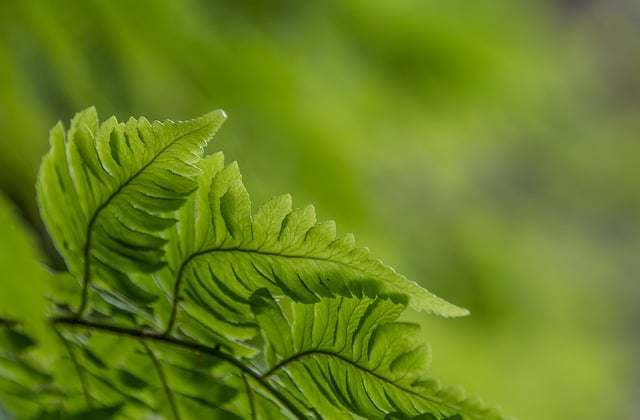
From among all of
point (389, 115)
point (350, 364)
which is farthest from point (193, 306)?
point (389, 115)

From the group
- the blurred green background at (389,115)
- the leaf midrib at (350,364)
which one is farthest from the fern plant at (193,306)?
the blurred green background at (389,115)

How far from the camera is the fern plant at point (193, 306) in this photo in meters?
0.57

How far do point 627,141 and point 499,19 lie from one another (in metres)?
2.41

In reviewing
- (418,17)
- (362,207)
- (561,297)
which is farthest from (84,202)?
(561,297)

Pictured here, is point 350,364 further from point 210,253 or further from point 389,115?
point 389,115

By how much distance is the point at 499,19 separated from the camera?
2609mm

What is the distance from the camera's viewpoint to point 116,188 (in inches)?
24.4

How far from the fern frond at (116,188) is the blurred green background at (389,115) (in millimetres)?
118

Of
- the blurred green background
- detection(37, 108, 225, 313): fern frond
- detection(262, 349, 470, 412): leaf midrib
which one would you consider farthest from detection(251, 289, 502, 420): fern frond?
the blurred green background

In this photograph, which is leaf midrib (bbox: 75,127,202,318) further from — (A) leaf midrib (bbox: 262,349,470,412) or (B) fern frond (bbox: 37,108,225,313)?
(A) leaf midrib (bbox: 262,349,470,412)

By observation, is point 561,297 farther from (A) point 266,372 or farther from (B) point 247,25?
(A) point 266,372

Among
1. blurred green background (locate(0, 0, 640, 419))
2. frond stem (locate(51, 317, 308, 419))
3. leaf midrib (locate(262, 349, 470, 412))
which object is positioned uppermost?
blurred green background (locate(0, 0, 640, 419))

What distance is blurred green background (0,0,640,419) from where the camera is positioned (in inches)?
66.1

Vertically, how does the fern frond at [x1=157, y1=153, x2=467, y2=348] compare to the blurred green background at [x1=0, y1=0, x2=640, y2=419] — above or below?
below
